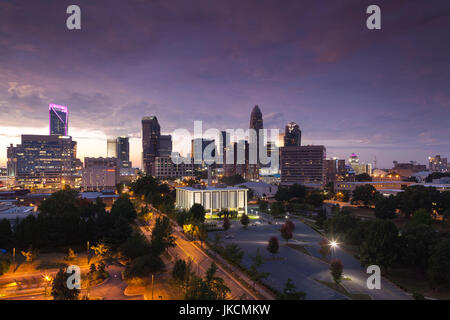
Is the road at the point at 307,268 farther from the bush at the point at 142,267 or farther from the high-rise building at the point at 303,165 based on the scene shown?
the high-rise building at the point at 303,165

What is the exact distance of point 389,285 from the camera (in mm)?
28594

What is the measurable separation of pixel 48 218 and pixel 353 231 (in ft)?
149

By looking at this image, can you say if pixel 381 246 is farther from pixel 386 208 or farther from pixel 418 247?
pixel 386 208

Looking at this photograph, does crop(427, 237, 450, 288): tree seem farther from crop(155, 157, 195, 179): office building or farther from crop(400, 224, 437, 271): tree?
crop(155, 157, 195, 179): office building

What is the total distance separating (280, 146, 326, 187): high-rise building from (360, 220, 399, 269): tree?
116 metres

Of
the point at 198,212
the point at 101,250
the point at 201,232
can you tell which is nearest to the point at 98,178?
the point at 198,212

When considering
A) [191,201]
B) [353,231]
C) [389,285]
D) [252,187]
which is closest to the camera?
[389,285]

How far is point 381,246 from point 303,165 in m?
123

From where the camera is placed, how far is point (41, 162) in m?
157
